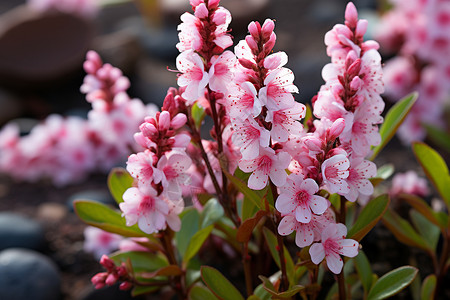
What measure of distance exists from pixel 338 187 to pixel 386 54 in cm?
277

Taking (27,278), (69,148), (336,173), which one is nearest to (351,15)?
(336,173)

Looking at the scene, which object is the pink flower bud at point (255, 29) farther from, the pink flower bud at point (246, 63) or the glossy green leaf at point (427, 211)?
the glossy green leaf at point (427, 211)

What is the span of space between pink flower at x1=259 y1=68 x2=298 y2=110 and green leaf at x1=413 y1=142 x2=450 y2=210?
1.60 feet

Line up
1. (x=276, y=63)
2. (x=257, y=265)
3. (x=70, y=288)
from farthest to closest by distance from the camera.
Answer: (x=70, y=288), (x=257, y=265), (x=276, y=63)

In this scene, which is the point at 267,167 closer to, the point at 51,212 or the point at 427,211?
the point at 427,211

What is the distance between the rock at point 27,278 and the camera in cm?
148

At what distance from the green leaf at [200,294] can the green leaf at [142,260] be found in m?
0.14

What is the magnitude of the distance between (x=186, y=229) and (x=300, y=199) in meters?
0.44

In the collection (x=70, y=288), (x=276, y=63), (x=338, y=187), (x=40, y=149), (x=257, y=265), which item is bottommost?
(x=70, y=288)

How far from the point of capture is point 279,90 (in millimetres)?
822

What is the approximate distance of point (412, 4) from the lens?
219cm

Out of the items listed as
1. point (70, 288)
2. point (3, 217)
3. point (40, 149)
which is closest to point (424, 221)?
point (70, 288)

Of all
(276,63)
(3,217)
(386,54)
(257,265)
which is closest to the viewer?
(276,63)

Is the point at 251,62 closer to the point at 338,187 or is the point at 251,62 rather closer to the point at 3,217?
the point at 338,187
